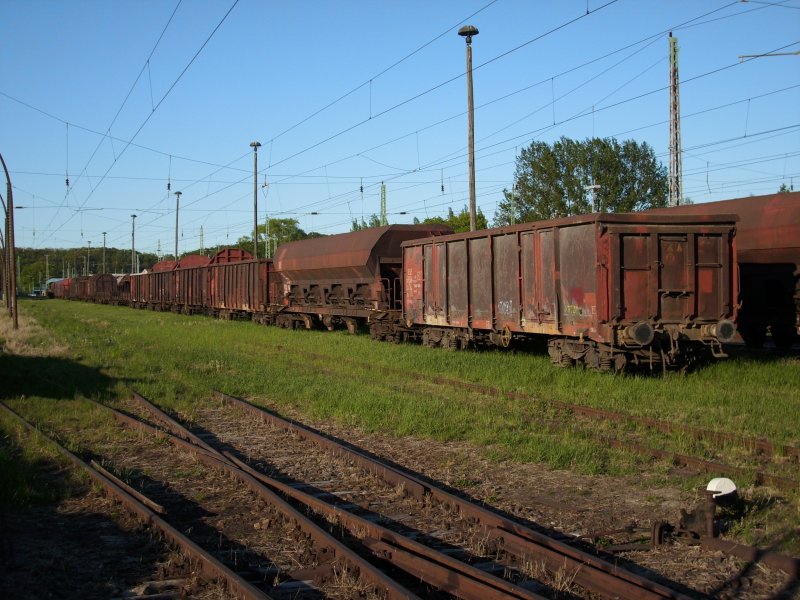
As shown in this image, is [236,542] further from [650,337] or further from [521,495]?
[650,337]

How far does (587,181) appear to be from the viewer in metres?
59.8

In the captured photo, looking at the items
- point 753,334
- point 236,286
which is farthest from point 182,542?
point 236,286

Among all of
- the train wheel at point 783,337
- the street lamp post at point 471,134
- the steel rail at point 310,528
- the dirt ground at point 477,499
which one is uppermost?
the street lamp post at point 471,134

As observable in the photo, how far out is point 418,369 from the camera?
50.6ft

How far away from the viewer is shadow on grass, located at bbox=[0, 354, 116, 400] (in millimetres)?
13215

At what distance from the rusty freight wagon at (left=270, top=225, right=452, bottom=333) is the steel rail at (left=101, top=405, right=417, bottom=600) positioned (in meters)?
12.9

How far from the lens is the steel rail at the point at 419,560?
434cm

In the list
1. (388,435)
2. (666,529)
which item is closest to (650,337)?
(388,435)

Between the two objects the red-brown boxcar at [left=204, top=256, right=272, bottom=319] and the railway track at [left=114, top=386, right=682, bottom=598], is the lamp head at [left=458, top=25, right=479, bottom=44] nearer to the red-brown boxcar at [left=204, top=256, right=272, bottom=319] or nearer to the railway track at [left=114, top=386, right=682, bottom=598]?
the red-brown boxcar at [left=204, top=256, right=272, bottom=319]

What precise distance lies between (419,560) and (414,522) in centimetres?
126

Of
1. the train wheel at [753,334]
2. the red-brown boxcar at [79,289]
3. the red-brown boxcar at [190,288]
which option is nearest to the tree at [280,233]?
the red-brown boxcar at [79,289]

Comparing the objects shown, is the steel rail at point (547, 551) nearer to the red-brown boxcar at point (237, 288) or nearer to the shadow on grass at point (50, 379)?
the shadow on grass at point (50, 379)

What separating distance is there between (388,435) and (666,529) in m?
4.62

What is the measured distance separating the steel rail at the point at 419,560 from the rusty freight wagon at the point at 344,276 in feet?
49.7
